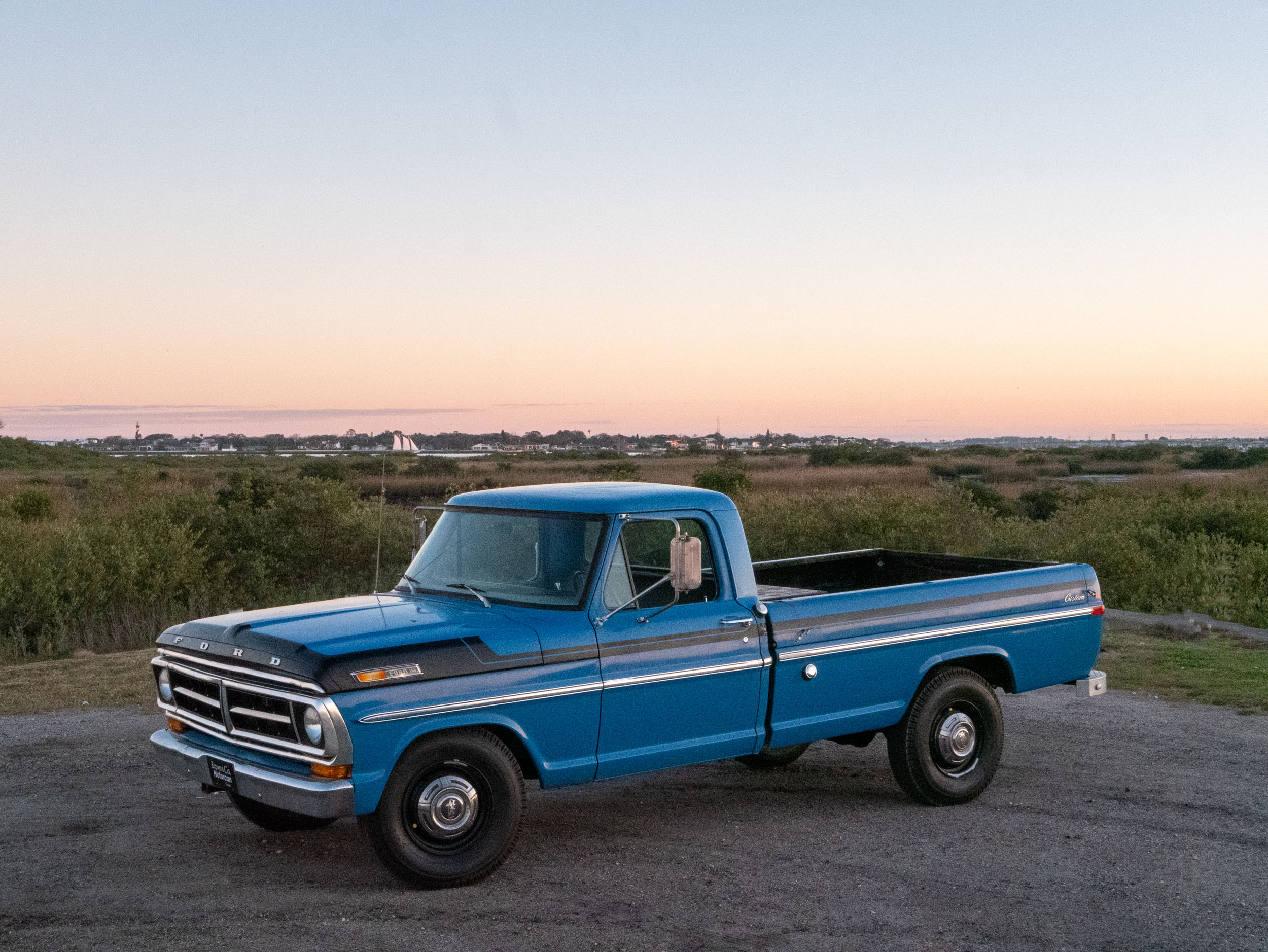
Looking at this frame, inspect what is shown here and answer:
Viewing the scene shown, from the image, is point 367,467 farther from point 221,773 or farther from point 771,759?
point 221,773

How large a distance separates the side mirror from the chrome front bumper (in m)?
1.90

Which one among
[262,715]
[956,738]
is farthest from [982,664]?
[262,715]

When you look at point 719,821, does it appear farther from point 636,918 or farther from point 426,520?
point 426,520

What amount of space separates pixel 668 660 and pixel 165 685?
2.82 metres

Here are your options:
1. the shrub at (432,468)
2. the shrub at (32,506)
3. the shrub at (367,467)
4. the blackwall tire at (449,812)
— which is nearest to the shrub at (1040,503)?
the shrub at (367,467)

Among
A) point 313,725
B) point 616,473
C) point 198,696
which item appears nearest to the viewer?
point 313,725

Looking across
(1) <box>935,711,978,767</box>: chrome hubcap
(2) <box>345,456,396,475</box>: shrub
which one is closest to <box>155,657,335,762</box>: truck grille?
(1) <box>935,711,978,767</box>: chrome hubcap

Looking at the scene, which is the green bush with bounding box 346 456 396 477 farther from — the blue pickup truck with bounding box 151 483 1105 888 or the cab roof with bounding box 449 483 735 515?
the blue pickup truck with bounding box 151 483 1105 888

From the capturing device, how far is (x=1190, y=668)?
42.7ft

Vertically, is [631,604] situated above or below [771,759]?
above

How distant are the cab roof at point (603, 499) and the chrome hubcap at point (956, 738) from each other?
2135 mm

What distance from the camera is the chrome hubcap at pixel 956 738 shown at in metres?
7.70

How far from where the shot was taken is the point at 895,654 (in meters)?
7.43

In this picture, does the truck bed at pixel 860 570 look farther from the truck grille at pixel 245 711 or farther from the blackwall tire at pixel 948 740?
the truck grille at pixel 245 711
